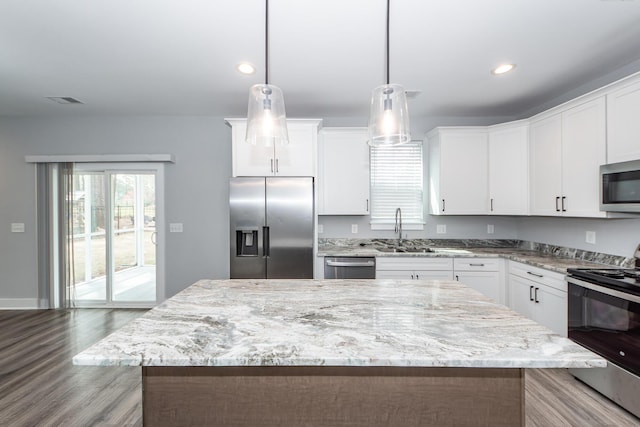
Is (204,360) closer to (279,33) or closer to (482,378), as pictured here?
(482,378)

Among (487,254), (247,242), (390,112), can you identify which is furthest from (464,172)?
(247,242)

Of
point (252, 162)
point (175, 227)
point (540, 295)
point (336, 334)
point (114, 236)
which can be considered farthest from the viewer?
point (114, 236)

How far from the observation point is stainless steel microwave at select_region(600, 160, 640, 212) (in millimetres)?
2168

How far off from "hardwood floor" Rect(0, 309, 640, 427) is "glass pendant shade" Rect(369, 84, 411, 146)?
199 cm

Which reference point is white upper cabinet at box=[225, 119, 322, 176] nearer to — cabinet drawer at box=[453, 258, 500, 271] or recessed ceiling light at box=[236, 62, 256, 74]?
recessed ceiling light at box=[236, 62, 256, 74]

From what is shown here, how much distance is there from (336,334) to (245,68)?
2360 mm

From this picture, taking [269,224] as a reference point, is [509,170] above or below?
above

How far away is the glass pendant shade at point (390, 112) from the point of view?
62.7 inches

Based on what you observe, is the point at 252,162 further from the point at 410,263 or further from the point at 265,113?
the point at 410,263

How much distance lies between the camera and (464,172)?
3.67 meters

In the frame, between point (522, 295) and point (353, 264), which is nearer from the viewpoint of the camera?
point (522, 295)

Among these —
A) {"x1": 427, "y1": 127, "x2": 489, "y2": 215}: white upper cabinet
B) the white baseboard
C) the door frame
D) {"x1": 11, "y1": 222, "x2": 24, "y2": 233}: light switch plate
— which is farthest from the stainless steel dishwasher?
{"x1": 11, "y1": 222, "x2": 24, "y2": 233}: light switch plate

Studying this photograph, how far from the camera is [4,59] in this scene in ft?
8.29

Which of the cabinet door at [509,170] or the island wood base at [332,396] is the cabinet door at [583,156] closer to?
the cabinet door at [509,170]
